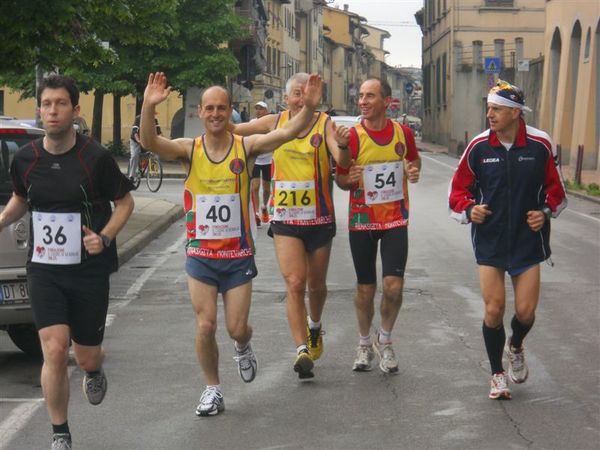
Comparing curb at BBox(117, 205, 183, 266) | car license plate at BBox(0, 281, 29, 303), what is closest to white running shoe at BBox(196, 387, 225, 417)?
car license plate at BBox(0, 281, 29, 303)

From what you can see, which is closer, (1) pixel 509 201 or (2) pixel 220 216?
(2) pixel 220 216

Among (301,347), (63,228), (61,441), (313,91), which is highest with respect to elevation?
(313,91)

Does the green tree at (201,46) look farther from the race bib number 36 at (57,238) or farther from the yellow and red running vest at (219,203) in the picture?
the race bib number 36 at (57,238)

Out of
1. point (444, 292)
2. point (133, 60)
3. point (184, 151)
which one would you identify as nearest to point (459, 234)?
point (444, 292)

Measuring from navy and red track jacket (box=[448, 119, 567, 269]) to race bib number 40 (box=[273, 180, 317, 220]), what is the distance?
1.09 m

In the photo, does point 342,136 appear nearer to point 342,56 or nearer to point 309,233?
point 309,233

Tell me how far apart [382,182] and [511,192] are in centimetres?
109

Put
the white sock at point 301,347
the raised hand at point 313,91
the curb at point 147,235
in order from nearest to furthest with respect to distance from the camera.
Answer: the raised hand at point 313,91, the white sock at point 301,347, the curb at point 147,235

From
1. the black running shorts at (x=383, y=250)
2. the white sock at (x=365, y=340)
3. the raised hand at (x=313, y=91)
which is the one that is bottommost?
the white sock at (x=365, y=340)

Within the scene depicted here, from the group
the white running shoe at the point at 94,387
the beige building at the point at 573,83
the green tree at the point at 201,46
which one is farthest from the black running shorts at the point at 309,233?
the green tree at the point at 201,46

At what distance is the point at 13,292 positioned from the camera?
8852mm

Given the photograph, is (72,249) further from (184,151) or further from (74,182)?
(184,151)

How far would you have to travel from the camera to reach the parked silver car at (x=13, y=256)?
28.9 feet

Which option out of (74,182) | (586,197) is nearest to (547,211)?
(74,182)
